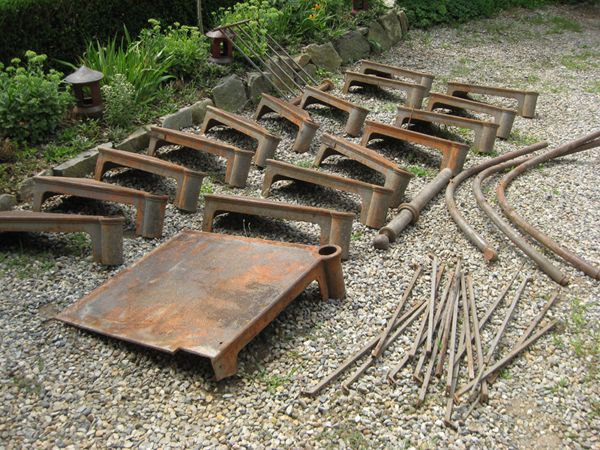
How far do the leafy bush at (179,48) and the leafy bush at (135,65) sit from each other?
0.31 feet

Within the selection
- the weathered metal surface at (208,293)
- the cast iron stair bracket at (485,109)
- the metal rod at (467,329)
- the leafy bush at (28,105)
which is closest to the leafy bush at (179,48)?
the leafy bush at (28,105)

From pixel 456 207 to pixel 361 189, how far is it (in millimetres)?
909

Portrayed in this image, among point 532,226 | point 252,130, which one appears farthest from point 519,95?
point 252,130

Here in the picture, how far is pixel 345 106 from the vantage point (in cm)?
693

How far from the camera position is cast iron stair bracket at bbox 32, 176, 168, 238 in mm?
4762

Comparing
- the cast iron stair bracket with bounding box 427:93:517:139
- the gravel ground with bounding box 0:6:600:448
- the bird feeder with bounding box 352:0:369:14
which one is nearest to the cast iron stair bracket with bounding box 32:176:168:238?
the gravel ground with bounding box 0:6:600:448

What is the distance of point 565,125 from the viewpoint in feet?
24.1

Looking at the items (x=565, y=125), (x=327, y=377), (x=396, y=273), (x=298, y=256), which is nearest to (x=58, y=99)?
(x=298, y=256)

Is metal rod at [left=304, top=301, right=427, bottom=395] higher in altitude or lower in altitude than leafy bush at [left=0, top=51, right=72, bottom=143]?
lower

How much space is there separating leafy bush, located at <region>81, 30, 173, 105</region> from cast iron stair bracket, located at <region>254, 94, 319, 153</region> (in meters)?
1.06

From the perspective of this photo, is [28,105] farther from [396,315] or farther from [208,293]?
[396,315]

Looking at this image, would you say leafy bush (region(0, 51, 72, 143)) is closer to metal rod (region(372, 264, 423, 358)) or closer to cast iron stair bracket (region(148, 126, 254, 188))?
cast iron stair bracket (region(148, 126, 254, 188))

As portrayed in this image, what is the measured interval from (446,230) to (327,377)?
6.83ft

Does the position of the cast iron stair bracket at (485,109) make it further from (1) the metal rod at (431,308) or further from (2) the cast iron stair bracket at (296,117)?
(1) the metal rod at (431,308)
